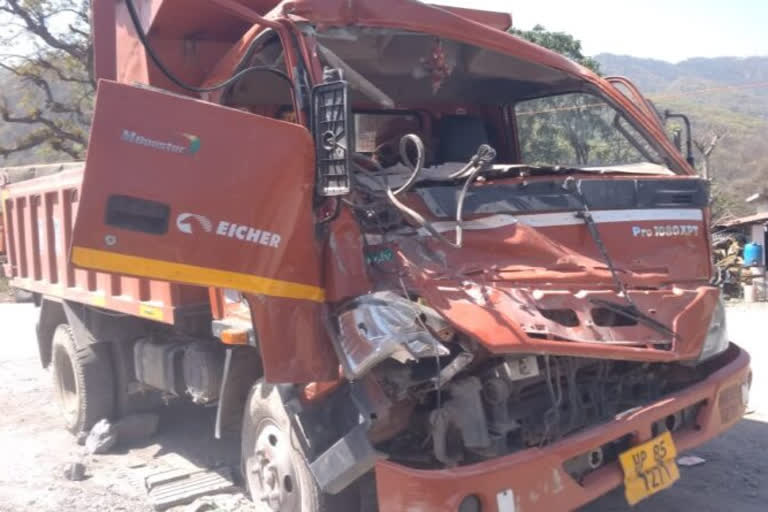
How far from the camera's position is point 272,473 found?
3.92m

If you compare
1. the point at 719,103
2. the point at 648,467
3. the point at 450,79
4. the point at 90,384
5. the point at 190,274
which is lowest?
the point at 90,384

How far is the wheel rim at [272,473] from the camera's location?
3.76 meters

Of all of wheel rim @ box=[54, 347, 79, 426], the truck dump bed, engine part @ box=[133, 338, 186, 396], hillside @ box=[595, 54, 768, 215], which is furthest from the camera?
hillside @ box=[595, 54, 768, 215]

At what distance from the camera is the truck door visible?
308 centimetres

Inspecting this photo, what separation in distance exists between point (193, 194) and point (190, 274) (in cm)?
32

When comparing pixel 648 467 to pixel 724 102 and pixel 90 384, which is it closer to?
pixel 90 384

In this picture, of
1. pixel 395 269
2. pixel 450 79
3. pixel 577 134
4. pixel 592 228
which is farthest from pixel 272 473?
pixel 577 134

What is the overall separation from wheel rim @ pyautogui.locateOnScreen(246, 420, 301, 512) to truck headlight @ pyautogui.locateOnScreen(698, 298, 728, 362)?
1.99 meters

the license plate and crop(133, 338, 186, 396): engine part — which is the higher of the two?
crop(133, 338, 186, 396): engine part

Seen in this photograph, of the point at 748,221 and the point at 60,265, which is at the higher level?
the point at 60,265

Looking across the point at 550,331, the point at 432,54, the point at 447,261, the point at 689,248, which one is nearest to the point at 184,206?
the point at 447,261

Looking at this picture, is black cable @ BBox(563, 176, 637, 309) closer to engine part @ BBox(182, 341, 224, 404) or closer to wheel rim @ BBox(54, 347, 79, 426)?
engine part @ BBox(182, 341, 224, 404)

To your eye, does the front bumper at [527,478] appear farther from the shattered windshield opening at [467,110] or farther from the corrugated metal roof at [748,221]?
the corrugated metal roof at [748,221]

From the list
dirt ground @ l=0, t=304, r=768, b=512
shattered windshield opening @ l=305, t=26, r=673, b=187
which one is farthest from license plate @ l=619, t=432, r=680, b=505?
shattered windshield opening @ l=305, t=26, r=673, b=187
